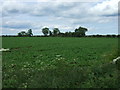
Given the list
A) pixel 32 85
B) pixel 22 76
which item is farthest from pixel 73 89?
pixel 22 76

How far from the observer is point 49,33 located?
143 m

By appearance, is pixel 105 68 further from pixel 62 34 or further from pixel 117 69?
pixel 62 34

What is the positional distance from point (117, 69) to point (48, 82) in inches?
148

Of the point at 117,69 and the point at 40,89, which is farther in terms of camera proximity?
the point at 117,69

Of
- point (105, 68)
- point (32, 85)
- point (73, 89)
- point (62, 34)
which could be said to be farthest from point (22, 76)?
point (62, 34)

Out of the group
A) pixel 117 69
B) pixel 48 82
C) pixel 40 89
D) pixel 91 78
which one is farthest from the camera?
pixel 117 69

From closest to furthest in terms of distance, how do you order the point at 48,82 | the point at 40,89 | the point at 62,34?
the point at 40,89 → the point at 48,82 → the point at 62,34

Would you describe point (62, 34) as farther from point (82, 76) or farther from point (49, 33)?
point (82, 76)

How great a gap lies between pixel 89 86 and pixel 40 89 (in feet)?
5.84

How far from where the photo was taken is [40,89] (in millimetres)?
6367

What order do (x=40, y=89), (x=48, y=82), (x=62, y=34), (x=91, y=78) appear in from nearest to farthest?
(x=40, y=89)
(x=48, y=82)
(x=91, y=78)
(x=62, y=34)

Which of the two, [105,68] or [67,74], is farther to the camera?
[105,68]

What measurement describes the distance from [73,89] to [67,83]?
48cm

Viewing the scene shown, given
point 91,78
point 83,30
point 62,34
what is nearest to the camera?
point 91,78
